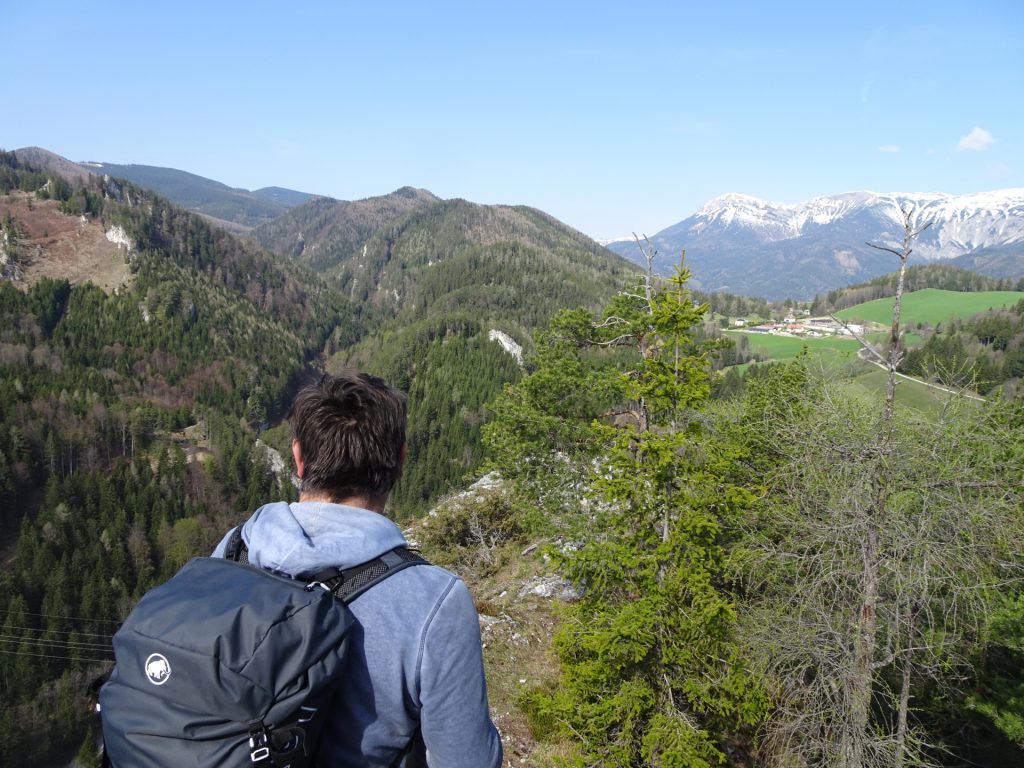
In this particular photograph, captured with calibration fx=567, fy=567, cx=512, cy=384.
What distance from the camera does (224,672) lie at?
1481mm

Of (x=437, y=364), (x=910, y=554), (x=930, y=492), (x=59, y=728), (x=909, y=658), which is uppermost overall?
(x=930, y=492)

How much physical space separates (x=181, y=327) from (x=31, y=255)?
4556 centimetres

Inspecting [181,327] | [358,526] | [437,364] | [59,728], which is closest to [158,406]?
[181,327]

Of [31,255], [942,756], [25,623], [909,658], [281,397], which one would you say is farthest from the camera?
[31,255]

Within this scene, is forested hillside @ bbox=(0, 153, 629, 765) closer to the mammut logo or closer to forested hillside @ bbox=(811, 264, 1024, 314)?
the mammut logo

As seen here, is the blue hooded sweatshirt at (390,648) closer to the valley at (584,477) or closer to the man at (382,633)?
the man at (382,633)

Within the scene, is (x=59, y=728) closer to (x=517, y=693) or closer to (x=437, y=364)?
(x=517, y=693)

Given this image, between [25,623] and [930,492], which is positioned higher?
[930,492]

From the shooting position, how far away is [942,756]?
12.4m

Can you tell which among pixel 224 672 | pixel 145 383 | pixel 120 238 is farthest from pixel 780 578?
pixel 120 238

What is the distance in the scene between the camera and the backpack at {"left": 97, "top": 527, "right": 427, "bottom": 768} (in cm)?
149

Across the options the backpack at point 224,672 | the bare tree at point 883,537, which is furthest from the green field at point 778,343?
the backpack at point 224,672

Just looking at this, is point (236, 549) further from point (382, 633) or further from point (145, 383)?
point (145, 383)

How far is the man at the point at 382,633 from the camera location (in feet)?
5.90
